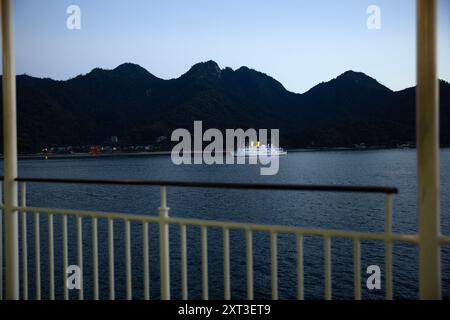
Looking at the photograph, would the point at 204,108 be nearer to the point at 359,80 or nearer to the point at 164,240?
the point at 359,80

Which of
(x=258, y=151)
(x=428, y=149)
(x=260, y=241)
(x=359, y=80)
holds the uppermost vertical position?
(x=359, y=80)

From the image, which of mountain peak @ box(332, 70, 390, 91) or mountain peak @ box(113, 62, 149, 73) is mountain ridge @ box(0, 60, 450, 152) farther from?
mountain peak @ box(113, 62, 149, 73)

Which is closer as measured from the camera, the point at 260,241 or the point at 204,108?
the point at 260,241

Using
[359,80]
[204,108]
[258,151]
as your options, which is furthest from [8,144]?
[258,151]

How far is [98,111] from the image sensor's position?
85.4 metres

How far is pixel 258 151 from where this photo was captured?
100938 millimetres

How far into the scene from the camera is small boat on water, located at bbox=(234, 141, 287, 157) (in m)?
101

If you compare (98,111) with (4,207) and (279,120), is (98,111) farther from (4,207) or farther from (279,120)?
(4,207)

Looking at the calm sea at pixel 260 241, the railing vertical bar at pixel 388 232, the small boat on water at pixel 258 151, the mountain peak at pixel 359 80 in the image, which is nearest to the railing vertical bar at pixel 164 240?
the railing vertical bar at pixel 388 232

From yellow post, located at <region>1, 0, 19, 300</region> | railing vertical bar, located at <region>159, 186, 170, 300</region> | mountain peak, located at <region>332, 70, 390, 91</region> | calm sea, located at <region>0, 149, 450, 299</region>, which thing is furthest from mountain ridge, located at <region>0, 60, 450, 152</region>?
railing vertical bar, located at <region>159, 186, 170, 300</region>

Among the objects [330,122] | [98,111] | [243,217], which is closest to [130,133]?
[98,111]

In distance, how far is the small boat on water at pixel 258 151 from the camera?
332 feet
